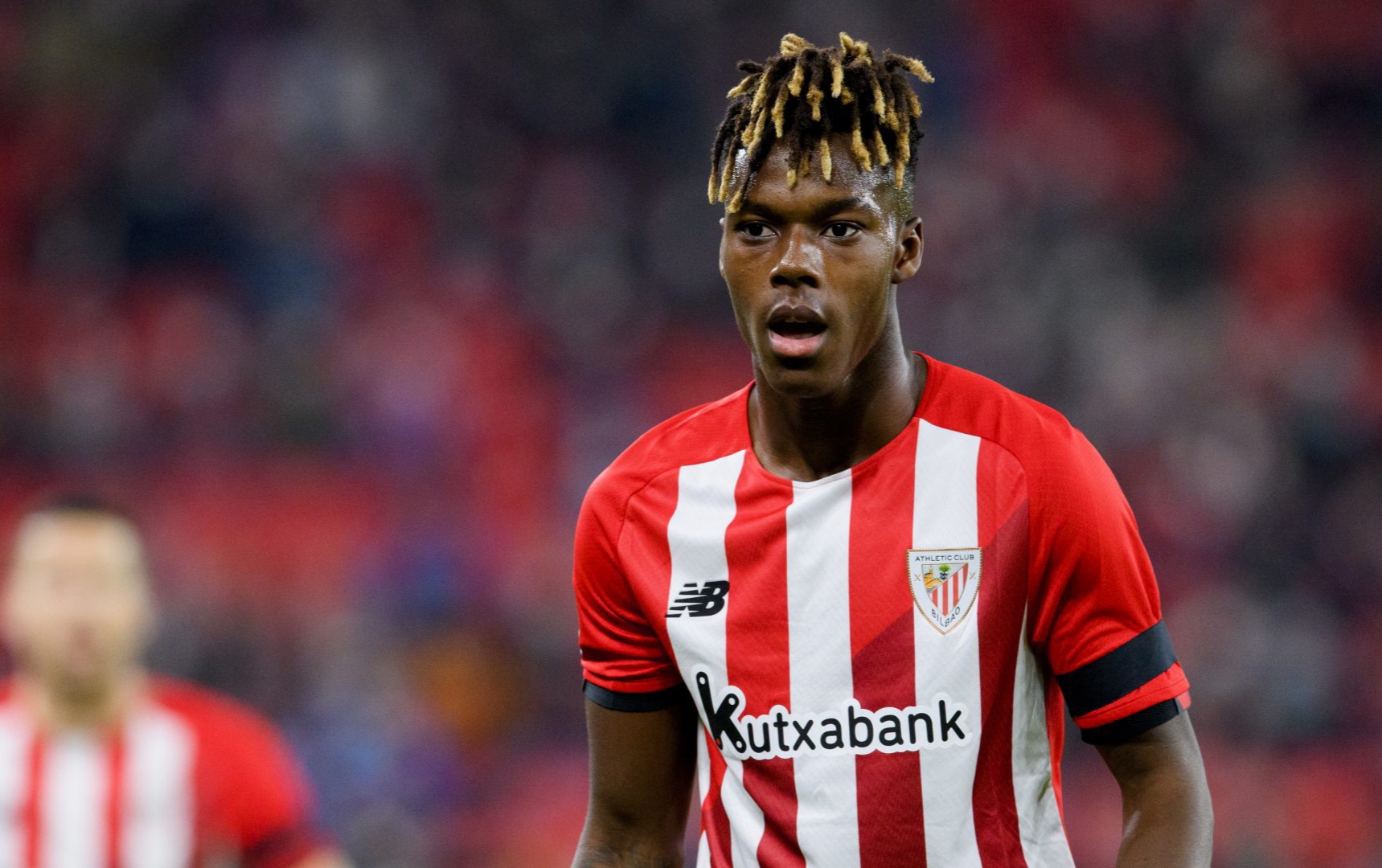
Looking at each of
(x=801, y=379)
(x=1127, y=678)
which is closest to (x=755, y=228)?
(x=801, y=379)

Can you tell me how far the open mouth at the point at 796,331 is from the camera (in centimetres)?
215

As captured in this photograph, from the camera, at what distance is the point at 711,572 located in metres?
2.35

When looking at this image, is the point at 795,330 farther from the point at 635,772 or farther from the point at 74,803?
the point at 74,803

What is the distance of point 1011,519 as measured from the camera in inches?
85.5

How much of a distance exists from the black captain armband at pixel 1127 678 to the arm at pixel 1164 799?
0.02 m

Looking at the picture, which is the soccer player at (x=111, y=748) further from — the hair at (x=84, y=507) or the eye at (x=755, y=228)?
the eye at (x=755, y=228)

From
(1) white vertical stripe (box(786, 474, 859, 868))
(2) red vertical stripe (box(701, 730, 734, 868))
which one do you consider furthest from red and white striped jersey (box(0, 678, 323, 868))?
(1) white vertical stripe (box(786, 474, 859, 868))

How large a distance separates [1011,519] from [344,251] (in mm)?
8122

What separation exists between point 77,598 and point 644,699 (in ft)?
6.19

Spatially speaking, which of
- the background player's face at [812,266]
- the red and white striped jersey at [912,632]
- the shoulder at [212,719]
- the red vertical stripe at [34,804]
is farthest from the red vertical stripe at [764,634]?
the red vertical stripe at [34,804]

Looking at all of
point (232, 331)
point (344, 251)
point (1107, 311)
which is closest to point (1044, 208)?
point (1107, 311)

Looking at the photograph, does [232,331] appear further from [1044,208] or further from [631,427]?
[1044,208]

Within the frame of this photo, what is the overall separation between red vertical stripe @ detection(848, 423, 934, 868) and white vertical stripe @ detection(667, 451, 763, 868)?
0.18 metres

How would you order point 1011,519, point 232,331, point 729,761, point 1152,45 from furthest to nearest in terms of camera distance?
point 1152,45
point 232,331
point 729,761
point 1011,519
